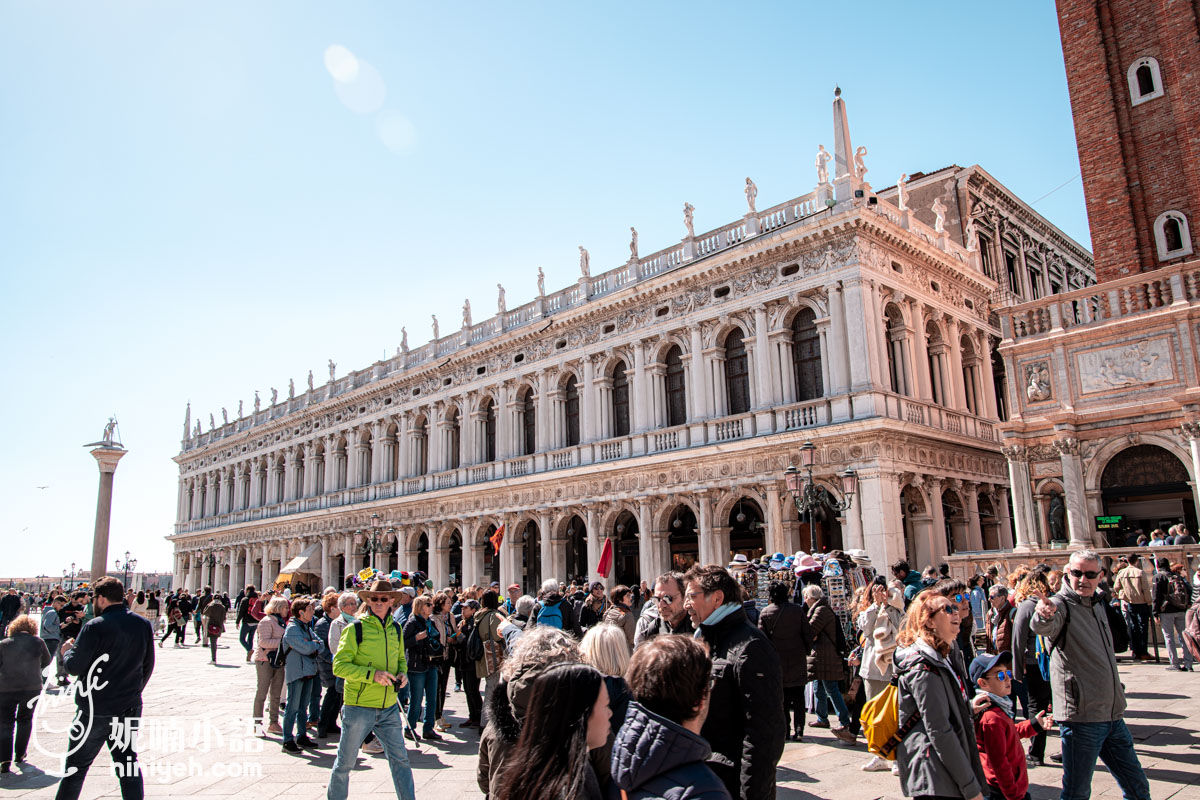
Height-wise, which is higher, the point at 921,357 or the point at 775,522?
the point at 921,357

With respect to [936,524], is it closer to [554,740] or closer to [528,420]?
[528,420]

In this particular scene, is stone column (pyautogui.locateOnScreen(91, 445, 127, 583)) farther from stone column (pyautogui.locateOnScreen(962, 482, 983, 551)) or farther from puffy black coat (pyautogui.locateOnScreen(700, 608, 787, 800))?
puffy black coat (pyautogui.locateOnScreen(700, 608, 787, 800))

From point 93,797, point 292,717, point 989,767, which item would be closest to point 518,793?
point 989,767

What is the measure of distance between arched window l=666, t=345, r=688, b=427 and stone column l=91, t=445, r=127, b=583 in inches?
955

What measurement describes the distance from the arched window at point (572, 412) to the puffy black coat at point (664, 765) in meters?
25.1

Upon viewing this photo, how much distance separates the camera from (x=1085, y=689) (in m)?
5.16

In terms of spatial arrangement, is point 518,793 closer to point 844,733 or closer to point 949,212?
point 844,733

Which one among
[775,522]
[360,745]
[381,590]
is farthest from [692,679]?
[775,522]

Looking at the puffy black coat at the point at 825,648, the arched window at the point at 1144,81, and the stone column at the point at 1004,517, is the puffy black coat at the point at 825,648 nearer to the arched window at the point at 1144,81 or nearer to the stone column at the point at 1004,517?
the arched window at the point at 1144,81

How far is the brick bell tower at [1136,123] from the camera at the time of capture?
17.5m

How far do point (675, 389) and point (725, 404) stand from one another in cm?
225

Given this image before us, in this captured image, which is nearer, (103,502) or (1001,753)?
(1001,753)

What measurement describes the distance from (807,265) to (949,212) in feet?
27.8

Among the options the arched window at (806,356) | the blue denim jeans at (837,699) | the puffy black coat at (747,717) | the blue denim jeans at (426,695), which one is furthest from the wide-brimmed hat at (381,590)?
the arched window at (806,356)
